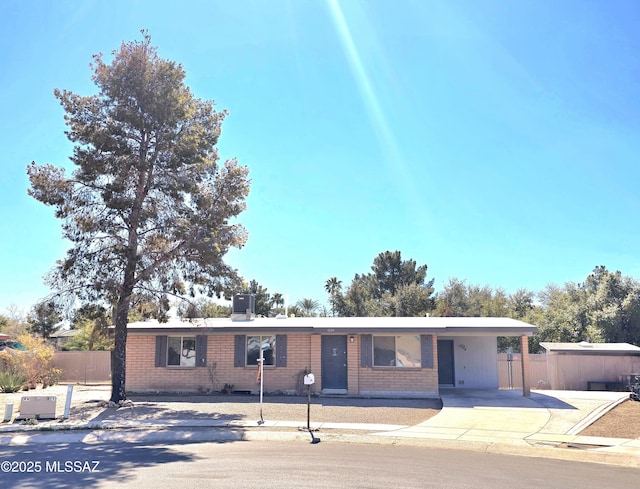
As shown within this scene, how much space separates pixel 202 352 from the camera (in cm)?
2197

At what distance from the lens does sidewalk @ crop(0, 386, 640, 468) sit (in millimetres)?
12578

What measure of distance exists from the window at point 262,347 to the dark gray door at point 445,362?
7511mm

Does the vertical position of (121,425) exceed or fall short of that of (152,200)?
it falls short

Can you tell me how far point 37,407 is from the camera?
1525 centimetres

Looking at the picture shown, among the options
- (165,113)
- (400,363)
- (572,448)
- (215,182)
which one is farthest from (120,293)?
(572,448)

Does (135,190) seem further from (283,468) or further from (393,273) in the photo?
(393,273)

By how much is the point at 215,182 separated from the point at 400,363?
9.96 metres

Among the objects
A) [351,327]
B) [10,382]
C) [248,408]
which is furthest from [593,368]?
[10,382]

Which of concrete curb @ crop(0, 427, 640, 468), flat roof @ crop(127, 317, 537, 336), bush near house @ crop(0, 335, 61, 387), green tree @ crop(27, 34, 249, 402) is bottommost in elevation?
concrete curb @ crop(0, 427, 640, 468)

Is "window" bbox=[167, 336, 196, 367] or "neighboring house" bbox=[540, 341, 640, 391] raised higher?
"window" bbox=[167, 336, 196, 367]

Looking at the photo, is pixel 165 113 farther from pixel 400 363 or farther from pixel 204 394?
pixel 400 363

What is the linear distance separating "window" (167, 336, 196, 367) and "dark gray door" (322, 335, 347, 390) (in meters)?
5.55

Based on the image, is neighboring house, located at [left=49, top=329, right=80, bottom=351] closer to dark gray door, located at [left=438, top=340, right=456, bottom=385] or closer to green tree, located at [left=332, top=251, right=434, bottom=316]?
green tree, located at [left=332, top=251, right=434, bottom=316]

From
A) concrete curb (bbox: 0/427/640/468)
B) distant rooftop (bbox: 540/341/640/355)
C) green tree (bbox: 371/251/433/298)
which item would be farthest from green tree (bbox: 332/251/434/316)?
concrete curb (bbox: 0/427/640/468)
